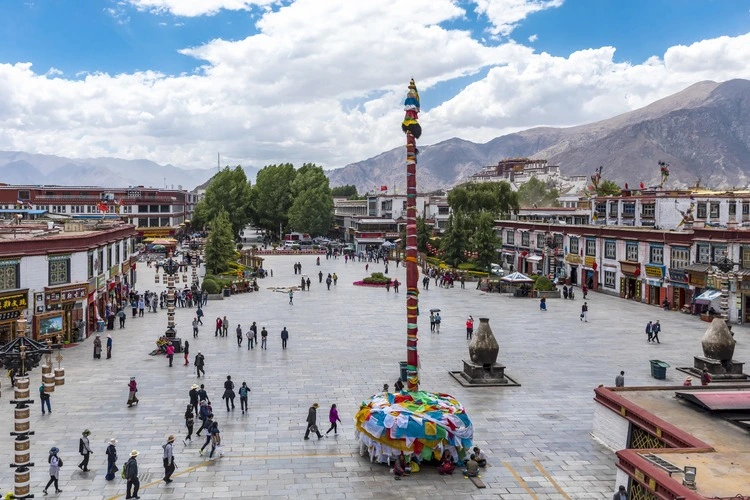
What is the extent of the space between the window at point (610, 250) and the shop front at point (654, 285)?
4.91m

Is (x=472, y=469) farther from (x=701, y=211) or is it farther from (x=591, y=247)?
(x=591, y=247)

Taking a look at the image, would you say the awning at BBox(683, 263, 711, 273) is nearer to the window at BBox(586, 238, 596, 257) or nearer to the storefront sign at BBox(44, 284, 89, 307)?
the window at BBox(586, 238, 596, 257)

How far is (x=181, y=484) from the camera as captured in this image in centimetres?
1702

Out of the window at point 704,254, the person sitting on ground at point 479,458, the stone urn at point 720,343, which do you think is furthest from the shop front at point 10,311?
the window at point 704,254

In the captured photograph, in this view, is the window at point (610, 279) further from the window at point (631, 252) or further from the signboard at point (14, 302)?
the signboard at point (14, 302)

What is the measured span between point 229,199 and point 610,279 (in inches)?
2775

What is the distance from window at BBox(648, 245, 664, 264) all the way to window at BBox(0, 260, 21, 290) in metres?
43.4

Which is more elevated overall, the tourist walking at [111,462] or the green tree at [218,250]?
the green tree at [218,250]

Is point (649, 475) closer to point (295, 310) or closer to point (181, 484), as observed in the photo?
point (181, 484)

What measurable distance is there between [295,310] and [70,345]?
15.6m

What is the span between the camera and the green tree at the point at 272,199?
11681 centimetres

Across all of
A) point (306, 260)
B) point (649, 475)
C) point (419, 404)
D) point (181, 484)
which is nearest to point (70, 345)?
point (181, 484)

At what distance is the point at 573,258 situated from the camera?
64.5m

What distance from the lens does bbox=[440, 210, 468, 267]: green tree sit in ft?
234
